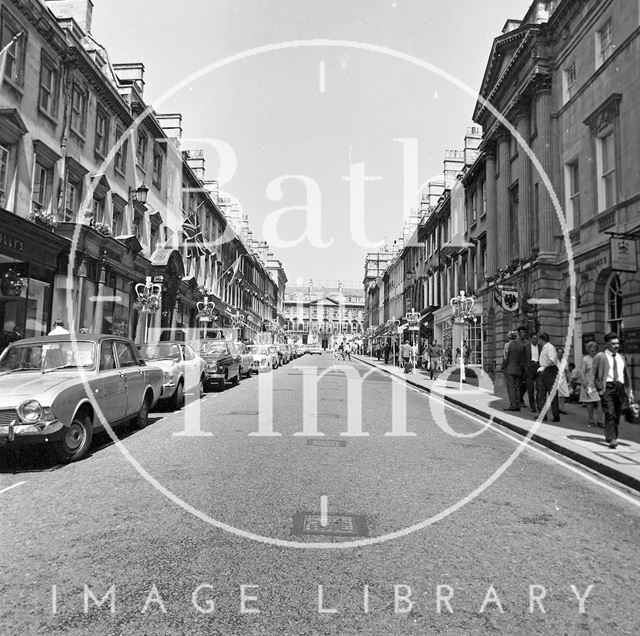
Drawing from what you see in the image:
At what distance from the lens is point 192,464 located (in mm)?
7113

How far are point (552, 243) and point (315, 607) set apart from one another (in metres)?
19.3

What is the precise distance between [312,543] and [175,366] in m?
9.42

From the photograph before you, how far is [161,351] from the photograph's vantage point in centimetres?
1469

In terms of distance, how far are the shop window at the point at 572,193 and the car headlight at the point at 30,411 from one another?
1754 cm

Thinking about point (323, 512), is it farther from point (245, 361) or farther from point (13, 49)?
point (245, 361)

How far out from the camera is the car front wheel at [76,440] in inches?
271

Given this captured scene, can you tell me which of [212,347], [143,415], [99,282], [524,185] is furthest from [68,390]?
[524,185]

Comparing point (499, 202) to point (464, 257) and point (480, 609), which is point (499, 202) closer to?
point (464, 257)

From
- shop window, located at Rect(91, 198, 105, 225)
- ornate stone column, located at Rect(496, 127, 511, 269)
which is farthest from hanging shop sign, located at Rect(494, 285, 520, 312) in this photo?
shop window, located at Rect(91, 198, 105, 225)

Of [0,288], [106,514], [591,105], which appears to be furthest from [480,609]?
[591,105]

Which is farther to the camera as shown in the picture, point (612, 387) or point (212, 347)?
point (212, 347)

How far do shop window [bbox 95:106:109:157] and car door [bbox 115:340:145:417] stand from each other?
14.2 m

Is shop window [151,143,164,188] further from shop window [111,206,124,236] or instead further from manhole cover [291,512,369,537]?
manhole cover [291,512,369,537]

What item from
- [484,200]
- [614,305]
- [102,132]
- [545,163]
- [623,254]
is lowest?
[614,305]
